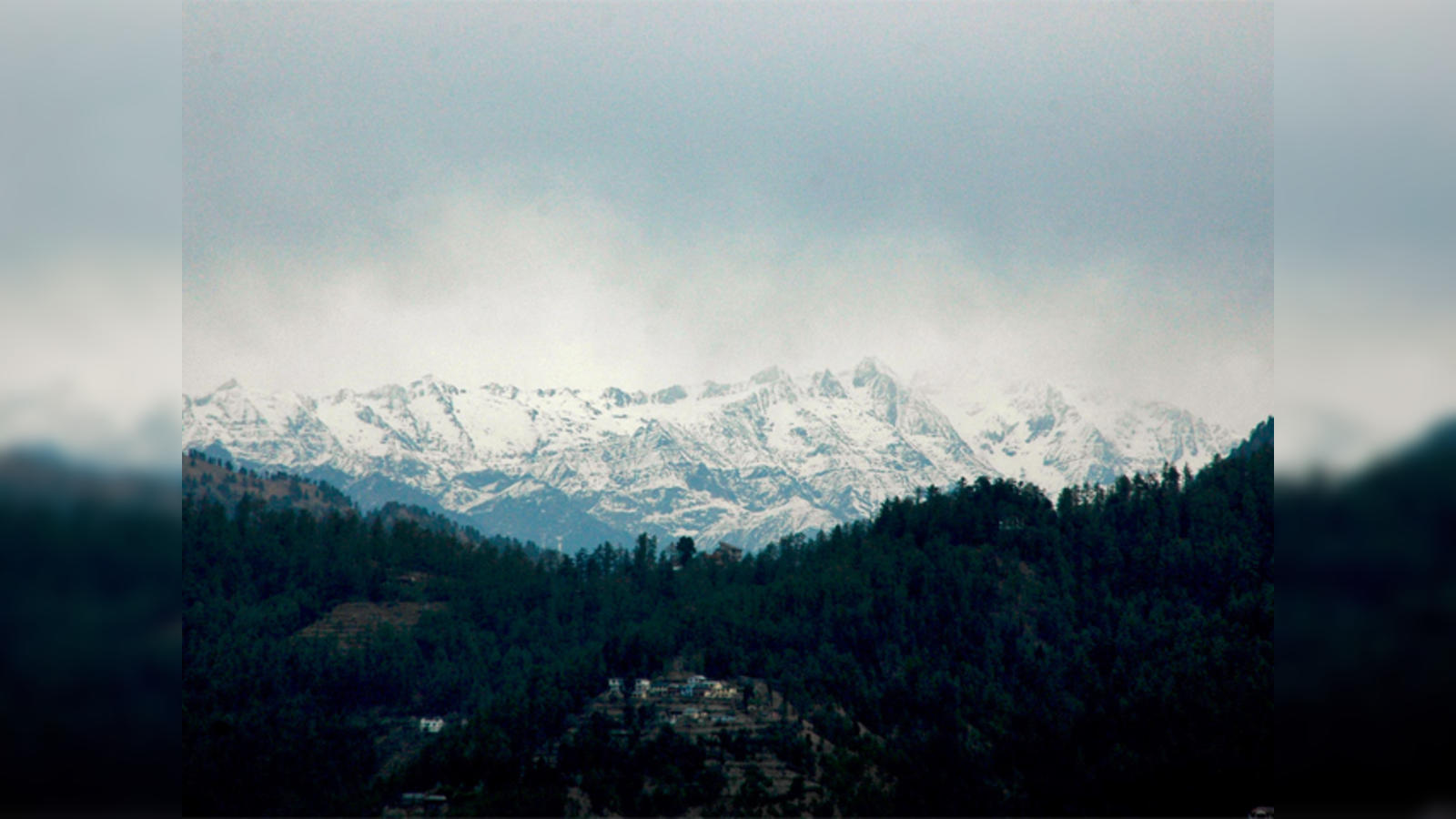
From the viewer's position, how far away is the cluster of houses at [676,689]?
219ft

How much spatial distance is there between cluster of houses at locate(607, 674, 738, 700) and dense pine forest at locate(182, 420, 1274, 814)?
1.22 metres

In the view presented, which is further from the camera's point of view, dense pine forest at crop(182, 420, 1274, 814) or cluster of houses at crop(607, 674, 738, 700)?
cluster of houses at crop(607, 674, 738, 700)

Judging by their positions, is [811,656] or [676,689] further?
[811,656]

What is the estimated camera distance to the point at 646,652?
71562 mm

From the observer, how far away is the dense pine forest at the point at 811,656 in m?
56.4

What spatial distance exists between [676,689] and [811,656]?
7627mm

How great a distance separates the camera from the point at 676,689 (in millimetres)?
67562

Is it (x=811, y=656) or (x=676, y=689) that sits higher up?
(x=811, y=656)

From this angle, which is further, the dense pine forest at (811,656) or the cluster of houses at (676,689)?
the cluster of houses at (676,689)

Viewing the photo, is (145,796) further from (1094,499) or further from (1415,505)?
(1094,499)

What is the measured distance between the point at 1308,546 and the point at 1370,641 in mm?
1436

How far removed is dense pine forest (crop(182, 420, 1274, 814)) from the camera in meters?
56.4

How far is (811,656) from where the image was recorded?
69.4m

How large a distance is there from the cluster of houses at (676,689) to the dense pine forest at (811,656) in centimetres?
122
